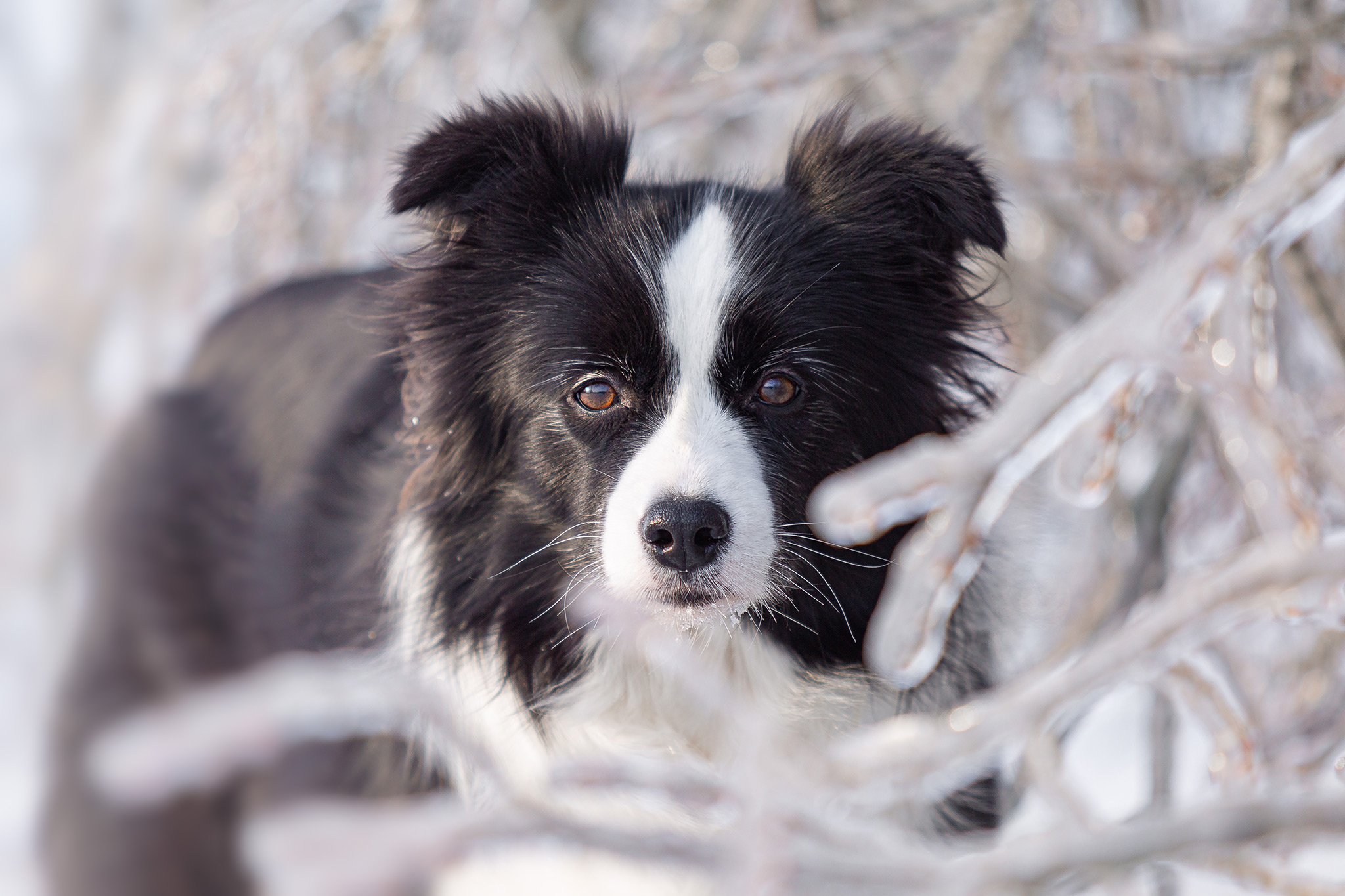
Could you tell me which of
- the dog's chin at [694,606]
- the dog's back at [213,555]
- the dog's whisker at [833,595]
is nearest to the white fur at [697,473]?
the dog's chin at [694,606]

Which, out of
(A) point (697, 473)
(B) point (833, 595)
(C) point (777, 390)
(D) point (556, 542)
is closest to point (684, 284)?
(C) point (777, 390)

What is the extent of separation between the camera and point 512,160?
212 cm

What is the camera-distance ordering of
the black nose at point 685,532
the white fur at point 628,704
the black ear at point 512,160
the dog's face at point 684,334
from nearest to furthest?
1. the black nose at point 685,532
2. the dog's face at point 684,334
3. the black ear at point 512,160
4. the white fur at point 628,704

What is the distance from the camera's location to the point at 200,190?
4117mm

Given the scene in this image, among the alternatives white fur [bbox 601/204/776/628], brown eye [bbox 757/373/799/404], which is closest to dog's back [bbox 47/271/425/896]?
white fur [bbox 601/204/776/628]

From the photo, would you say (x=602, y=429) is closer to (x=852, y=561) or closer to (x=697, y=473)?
(x=697, y=473)

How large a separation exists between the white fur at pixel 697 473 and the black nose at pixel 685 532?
14 mm

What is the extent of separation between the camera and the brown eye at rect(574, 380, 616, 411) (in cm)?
202

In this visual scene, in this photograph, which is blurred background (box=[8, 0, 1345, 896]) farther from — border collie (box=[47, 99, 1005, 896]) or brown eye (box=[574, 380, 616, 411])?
brown eye (box=[574, 380, 616, 411])

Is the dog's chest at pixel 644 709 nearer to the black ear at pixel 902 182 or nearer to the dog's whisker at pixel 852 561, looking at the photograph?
the dog's whisker at pixel 852 561

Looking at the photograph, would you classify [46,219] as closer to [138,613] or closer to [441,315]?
[138,613]

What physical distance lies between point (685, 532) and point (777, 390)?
39 centimetres

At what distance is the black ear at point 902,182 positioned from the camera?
1.96m

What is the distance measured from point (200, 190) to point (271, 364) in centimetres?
175
